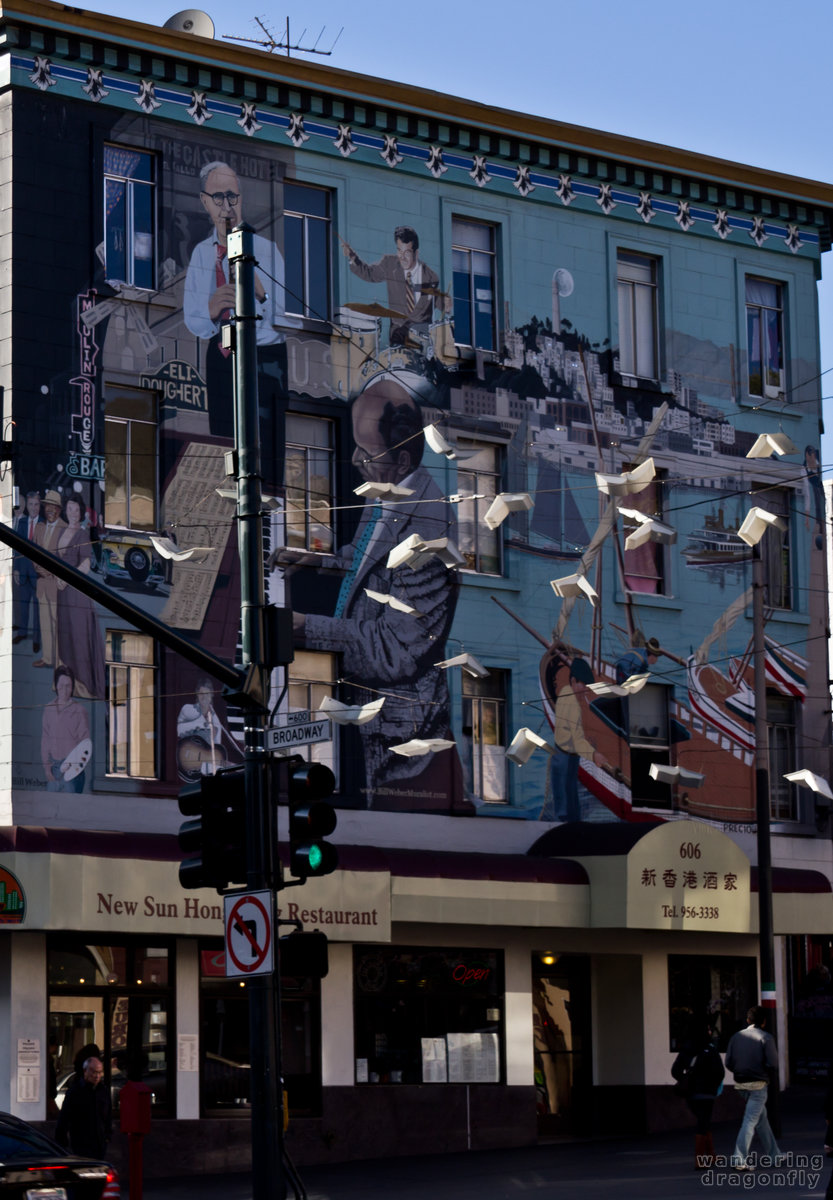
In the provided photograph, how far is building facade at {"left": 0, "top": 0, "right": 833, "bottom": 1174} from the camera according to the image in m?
27.9

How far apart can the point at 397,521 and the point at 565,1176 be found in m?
10.0

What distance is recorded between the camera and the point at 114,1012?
27.6 meters

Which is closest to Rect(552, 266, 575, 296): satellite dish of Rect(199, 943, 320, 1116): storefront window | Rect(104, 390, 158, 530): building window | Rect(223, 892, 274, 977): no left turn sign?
Rect(104, 390, 158, 530): building window

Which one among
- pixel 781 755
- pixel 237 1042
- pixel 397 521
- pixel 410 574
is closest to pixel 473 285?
pixel 397 521

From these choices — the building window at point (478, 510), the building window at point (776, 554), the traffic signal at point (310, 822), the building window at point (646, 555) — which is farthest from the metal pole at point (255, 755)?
the building window at point (776, 554)

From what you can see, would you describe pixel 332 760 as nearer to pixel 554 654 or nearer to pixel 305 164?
pixel 554 654

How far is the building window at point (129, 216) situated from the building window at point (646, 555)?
8.95m

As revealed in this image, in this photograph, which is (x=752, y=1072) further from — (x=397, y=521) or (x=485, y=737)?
(x=397, y=521)

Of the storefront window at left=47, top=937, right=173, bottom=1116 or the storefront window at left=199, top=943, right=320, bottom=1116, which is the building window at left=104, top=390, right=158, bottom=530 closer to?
the storefront window at left=47, top=937, right=173, bottom=1116

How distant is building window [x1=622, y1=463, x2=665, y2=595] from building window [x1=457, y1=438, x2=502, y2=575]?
2.42m

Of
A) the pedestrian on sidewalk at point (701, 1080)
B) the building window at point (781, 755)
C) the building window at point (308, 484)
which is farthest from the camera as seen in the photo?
the building window at point (781, 755)

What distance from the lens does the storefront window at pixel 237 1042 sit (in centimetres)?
2844

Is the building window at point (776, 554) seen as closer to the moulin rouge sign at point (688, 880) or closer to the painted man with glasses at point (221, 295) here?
the moulin rouge sign at point (688, 880)

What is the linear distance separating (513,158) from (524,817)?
10.5 m
